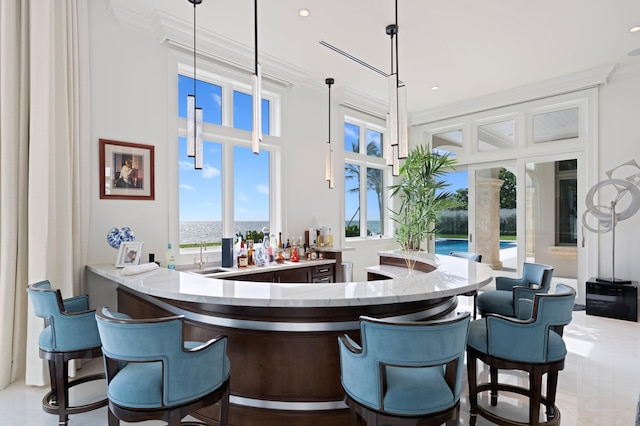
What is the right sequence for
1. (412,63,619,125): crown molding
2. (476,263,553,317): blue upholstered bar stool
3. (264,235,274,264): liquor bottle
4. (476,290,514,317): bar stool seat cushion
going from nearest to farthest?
1. (476,263,553,317): blue upholstered bar stool
2. (476,290,514,317): bar stool seat cushion
3. (264,235,274,264): liquor bottle
4. (412,63,619,125): crown molding

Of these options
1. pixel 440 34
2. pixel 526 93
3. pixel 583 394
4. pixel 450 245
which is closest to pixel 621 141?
pixel 526 93

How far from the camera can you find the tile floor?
2461 mm

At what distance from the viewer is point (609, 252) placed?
17.3ft

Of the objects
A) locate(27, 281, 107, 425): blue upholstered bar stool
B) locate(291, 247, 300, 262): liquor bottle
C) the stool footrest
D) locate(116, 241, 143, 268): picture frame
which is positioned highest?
locate(116, 241, 143, 268): picture frame

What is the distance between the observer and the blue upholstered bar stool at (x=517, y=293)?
311cm

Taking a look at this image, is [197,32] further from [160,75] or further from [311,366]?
[311,366]

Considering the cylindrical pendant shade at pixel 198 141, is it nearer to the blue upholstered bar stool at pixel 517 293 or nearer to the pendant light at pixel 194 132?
the pendant light at pixel 194 132

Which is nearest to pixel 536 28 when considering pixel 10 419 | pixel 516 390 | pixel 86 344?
pixel 516 390

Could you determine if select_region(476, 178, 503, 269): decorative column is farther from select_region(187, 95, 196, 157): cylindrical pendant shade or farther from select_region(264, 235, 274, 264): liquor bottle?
select_region(187, 95, 196, 157): cylindrical pendant shade

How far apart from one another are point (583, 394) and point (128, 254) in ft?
13.3

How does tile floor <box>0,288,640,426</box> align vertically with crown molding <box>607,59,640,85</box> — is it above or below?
below

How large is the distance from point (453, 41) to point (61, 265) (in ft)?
15.8

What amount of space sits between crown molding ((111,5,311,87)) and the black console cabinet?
5.17 meters

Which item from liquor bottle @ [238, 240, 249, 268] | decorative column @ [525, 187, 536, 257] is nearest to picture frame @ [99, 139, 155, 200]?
liquor bottle @ [238, 240, 249, 268]
